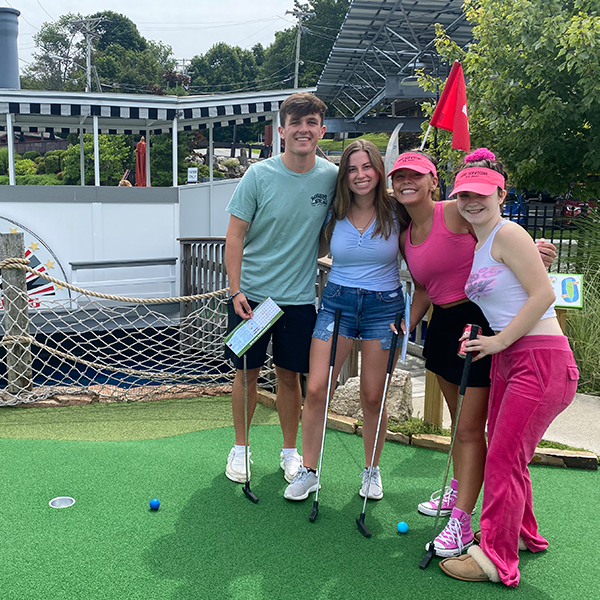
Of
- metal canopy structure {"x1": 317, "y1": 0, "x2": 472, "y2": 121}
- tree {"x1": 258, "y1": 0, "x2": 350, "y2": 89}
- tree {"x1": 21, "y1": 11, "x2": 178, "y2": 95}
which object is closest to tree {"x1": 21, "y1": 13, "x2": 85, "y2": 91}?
tree {"x1": 21, "y1": 11, "x2": 178, "y2": 95}

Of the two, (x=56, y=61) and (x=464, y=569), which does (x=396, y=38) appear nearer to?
(x=464, y=569)

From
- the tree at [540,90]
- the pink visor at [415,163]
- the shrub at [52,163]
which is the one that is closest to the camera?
the pink visor at [415,163]

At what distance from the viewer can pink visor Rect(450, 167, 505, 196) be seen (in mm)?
2291

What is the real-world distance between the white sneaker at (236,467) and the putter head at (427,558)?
1148 millimetres

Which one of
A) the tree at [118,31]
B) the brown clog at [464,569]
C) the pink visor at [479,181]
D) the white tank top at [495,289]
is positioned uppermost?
the tree at [118,31]

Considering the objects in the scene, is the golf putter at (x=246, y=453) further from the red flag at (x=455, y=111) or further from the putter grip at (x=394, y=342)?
the red flag at (x=455, y=111)

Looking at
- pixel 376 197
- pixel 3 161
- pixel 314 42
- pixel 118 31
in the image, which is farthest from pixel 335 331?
pixel 118 31

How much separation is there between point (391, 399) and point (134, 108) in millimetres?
6552

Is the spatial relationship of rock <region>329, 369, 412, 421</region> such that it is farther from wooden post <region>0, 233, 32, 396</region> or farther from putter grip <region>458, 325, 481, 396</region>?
wooden post <region>0, 233, 32, 396</region>

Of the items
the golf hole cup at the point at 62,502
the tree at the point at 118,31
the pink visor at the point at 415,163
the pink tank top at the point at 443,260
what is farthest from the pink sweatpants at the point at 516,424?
the tree at the point at 118,31

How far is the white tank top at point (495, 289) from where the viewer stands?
2.27m

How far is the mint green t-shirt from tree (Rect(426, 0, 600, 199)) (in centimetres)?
475

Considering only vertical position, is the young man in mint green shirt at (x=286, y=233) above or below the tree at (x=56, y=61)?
below

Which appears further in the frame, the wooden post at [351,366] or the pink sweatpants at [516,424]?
the wooden post at [351,366]
